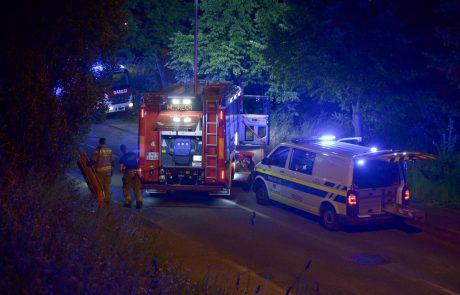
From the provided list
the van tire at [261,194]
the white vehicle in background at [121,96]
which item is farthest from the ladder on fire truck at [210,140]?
the white vehicle in background at [121,96]

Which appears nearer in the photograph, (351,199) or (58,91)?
(58,91)

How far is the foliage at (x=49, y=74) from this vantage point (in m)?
7.96

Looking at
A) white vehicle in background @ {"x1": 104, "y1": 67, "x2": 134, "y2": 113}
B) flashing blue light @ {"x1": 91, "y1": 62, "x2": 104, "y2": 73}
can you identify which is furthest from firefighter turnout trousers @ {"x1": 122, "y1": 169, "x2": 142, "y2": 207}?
white vehicle in background @ {"x1": 104, "y1": 67, "x2": 134, "y2": 113}

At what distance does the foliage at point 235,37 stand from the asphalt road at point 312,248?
1092 cm

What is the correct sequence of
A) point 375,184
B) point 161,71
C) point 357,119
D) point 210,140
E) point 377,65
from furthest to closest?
point 161,71
point 357,119
point 377,65
point 210,140
point 375,184

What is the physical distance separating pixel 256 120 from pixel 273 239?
7.20 metres

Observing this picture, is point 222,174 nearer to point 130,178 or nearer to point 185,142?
point 185,142

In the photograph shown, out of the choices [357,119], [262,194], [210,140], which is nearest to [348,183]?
[262,194]

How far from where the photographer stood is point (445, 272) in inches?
397

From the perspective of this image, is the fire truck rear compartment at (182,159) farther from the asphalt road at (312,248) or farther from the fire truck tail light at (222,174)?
the asphalt road at (312,248)

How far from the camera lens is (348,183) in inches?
476

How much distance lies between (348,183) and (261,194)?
3.28 m

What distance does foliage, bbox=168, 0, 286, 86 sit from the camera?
25.0 m

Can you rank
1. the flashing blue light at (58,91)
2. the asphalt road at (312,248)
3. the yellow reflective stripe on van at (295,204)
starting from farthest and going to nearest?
the yellow reflective stripe on van at (295,204) < the asphalt road at (312,248) < the flashing blue light at (58,91)
